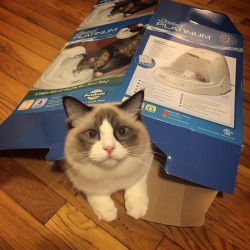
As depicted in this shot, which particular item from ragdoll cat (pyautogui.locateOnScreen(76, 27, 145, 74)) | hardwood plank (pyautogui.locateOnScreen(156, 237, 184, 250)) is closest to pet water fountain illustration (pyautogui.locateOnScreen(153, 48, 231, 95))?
ragdoll cat (pyautogui.locateOnScreen(76, 27, 145, 74))

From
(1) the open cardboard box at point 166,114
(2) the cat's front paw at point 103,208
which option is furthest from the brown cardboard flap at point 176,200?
(2) the cat's front paw at point 103,208

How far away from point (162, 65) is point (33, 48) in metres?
1.03

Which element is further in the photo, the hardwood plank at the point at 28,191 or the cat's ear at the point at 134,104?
the hardwood plank at the point at 28,191

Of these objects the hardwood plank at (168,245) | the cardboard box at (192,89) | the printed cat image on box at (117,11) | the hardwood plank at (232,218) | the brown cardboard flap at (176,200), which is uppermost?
the printed cat image on box at (117,11)

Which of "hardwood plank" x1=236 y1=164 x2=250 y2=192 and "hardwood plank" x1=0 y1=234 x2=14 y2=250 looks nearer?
"hardwood plank" x1=0 y1=234 x2=14 y2=250

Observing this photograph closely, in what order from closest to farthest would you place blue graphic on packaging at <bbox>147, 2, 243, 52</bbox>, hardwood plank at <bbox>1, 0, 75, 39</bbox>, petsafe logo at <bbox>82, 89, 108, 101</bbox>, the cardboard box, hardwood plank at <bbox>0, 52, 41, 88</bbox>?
the cardboard box
petsafe logo at <bbox>82, 89, 108, 101</bbox>
blue graphic on packaging at <bbox>147, 2, 243, 52</bbox>
hardwood plank at <bbox>0, 52, 41, 88</bbox>
hardwood plank at <bbox>1, 0, 75, 39</bbox>

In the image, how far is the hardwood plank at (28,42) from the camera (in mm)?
1566

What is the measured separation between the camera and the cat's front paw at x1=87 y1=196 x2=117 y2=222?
90cm

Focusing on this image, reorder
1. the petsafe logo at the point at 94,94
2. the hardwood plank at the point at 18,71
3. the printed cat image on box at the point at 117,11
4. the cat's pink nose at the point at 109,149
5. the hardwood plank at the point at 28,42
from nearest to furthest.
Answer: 1. the cat's pink nose at the point at 109,149
2. the petsafe logo at the point at 94,94
3. the printed cat image on box at the point at 117,11
4. the hardwood plank at the point at 18,71
5. the hardwood plank at the point at 28,42

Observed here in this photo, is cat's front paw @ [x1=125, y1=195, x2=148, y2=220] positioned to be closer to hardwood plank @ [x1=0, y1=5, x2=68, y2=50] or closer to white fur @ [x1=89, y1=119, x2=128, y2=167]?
white fur @ [x1=89, y1=119, x2=128, y2=167]

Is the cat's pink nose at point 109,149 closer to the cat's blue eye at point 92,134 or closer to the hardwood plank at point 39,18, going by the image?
the cat's blue eye at point 92,134

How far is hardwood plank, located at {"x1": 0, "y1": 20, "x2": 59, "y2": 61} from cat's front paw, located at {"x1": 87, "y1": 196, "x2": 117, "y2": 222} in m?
1.06

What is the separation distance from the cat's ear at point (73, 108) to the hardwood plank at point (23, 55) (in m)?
0.81

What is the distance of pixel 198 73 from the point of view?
1069 mm
